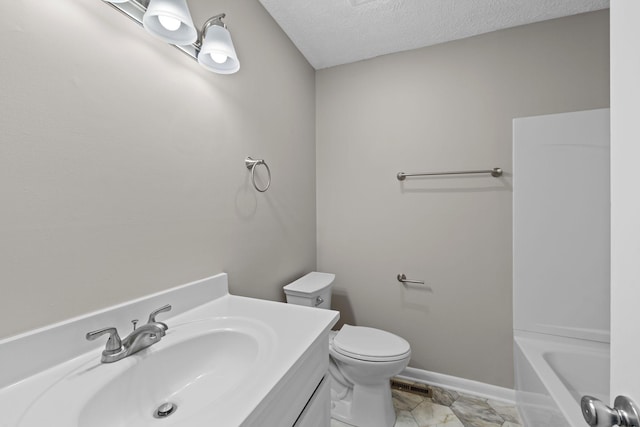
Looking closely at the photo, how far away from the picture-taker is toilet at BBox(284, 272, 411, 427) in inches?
54.3

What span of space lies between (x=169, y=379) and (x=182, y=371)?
0.04 meters

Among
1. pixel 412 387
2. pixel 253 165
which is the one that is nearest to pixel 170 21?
pixel 253 165

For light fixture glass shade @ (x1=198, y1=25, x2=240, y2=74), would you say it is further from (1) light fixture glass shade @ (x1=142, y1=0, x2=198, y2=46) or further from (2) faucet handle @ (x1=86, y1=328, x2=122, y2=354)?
(2) faucet handle @ (x1=86, y1=328, x2=122, y2=354)

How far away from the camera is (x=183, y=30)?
0.89 m

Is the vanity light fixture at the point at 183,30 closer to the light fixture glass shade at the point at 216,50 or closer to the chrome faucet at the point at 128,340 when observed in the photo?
the light fixture glass shade at the point at 216,50

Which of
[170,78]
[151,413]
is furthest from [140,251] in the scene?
[170,78]

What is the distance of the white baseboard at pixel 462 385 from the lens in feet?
5.42

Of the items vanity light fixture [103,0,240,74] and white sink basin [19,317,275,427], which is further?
vanity light fixture [103,0,240,74]

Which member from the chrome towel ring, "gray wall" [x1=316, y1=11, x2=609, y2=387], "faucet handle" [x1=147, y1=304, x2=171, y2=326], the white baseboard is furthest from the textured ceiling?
the white baseboard

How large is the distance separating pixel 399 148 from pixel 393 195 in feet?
1.14

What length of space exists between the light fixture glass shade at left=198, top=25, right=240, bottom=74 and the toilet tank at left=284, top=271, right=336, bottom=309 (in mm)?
1198

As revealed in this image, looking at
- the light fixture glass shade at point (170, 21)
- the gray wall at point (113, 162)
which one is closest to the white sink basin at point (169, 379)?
the gray wall at point (113, 162)

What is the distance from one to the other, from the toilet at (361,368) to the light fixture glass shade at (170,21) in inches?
50.7

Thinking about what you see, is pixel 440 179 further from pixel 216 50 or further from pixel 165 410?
pixel 165 410
